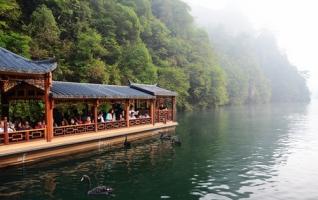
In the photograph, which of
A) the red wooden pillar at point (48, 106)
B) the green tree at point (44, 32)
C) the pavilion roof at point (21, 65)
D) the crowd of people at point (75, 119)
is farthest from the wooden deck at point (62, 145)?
the green tree at point (44, 32)

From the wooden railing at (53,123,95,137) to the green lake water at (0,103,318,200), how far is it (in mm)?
1972

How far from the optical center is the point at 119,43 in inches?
2311

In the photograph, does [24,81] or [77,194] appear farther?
[24,81]

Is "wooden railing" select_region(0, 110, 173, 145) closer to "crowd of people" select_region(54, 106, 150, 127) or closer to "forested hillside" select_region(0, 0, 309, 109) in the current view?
"crowd of people" select_region(54, 106, 150, 127)

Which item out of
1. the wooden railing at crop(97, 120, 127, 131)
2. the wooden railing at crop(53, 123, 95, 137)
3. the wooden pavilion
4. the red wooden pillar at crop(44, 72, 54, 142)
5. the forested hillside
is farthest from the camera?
the forested hillside

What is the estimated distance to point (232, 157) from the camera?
80.4 feet

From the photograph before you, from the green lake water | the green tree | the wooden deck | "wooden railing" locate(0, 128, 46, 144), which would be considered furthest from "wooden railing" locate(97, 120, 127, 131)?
the green tree

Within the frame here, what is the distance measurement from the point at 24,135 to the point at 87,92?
20.3 feet

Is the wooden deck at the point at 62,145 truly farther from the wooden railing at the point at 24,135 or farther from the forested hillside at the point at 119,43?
the forested hillside at the point at 119,43

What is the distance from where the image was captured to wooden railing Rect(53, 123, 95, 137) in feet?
78.2

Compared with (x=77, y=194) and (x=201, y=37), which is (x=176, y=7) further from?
(x=77, y=194)

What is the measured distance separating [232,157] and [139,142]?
875cm

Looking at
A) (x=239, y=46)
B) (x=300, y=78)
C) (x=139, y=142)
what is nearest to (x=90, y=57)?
(x=139, y=142)

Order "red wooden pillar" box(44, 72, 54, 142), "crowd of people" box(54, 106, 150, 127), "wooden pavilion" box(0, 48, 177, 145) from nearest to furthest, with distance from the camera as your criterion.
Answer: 1. "wooden pavilion" box(0, 48, 177, 145)
2. "red wooden pillar" box(44, 72, 54, 142)
3. "crowd of people" box(54, 106, 150, 127)
